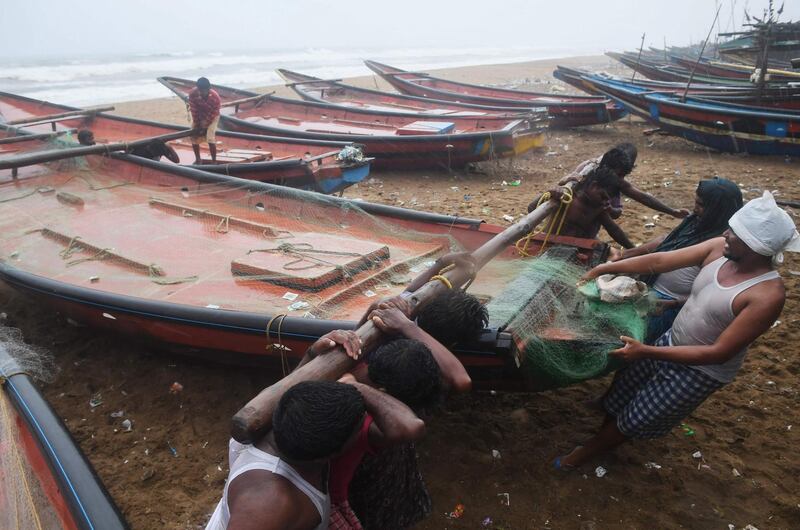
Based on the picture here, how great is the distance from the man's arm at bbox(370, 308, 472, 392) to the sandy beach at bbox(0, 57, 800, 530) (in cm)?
114

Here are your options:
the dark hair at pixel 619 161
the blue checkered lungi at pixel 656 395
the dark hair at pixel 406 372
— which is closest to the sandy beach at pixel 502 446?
the blue checkered lungi at pixel 656 395

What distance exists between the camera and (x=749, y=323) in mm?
2207

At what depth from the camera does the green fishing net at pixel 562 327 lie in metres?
2.73

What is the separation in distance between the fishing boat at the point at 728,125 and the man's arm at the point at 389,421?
10072mm

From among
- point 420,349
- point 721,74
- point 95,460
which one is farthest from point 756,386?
point 721,74

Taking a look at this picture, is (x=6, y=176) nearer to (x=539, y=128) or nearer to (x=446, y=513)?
(x=446, y=513)

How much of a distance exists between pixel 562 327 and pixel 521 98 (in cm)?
1289

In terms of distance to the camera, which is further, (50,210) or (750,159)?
(750,159)

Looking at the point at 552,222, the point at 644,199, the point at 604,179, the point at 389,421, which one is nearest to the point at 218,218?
the point at 552,222

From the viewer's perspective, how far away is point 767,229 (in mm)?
2186

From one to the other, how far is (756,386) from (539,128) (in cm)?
633

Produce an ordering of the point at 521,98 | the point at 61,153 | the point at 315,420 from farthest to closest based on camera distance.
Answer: the point at 521,98 → the point at 61,153 → the point at 315,420

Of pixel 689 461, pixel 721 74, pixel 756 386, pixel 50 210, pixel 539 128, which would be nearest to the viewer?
pixel 689 461

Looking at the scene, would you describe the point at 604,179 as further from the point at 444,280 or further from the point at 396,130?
the point at 396,130
